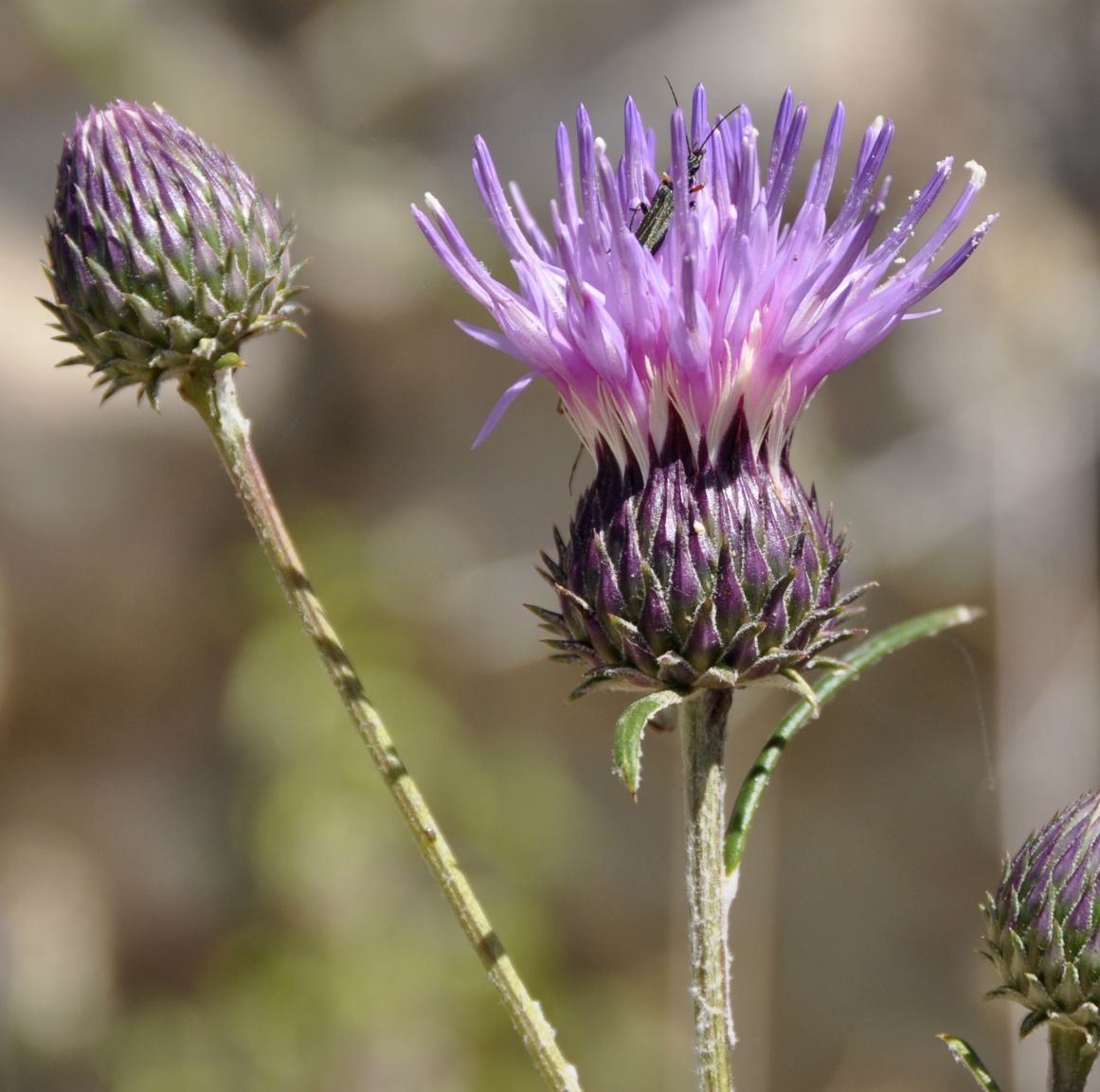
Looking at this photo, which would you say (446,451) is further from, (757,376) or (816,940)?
(757,376)

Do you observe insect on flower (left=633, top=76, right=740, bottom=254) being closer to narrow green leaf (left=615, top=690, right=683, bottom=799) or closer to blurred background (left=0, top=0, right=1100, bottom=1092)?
narrow green leaf (left=615, top=690, right=683, bottom=799)

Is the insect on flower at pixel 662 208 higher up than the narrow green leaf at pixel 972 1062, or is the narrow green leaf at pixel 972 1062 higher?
the insect on flower at pixel 662 208

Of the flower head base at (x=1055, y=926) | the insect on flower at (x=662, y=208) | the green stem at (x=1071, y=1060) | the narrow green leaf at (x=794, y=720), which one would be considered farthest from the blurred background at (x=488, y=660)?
the insect on flower at (x=662, y=208)

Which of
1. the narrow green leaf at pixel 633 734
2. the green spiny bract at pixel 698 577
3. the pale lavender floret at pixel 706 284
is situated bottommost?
the narrow green leaf at pixel 633 734

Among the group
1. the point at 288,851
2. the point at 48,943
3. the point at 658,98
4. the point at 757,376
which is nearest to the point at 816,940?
the point at 288,851

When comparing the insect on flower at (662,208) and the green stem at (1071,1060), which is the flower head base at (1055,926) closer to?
the green stem at (1071,1060)

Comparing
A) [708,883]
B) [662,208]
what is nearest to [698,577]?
[708,883]

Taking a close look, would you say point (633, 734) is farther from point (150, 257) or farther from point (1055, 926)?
point (150, 257)
